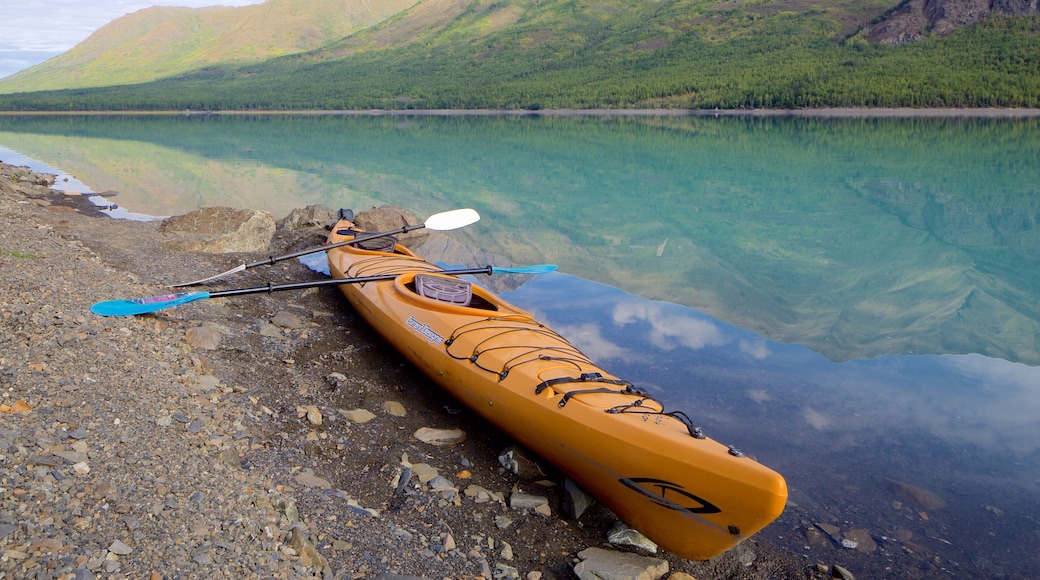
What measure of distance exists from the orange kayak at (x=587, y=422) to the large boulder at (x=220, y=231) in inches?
207

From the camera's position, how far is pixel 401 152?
32.5m

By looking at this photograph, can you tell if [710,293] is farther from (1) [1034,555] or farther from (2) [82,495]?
(2) [82,495]

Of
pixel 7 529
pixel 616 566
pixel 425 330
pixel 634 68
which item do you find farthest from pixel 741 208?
pixel 634 68

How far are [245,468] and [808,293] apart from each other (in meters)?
8.27

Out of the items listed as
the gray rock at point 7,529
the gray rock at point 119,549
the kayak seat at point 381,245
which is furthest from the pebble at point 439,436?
the kayak seat at point 381,245

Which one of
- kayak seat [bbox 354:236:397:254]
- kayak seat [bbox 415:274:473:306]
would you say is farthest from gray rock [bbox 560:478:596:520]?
kayak seat [bbox 354:236:397:254]

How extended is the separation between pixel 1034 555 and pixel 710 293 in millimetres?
5867

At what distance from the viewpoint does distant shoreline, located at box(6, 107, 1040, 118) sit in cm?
6031

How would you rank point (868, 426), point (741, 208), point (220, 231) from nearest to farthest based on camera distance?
point (868, 426) < point (220, 231) < point (741, 208)

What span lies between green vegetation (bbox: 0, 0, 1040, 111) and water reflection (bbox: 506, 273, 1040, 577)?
64.9 meters

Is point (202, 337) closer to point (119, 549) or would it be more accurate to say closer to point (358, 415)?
point (358, 415)

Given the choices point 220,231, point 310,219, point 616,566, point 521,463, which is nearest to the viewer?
point 616,566

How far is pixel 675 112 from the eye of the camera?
77062 millimetres

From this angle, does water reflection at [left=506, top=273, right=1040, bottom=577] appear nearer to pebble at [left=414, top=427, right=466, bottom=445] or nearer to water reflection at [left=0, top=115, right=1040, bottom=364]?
water reflection at [left=0, top=115, right=1040, bottom=364]
